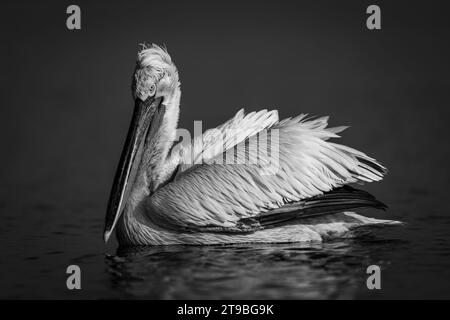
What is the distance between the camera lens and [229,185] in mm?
7680

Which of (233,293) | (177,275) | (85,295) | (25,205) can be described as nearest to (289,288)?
(233,293)

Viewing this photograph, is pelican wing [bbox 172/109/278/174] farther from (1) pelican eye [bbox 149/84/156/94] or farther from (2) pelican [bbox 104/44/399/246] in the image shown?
(1) pelican eye [bbox 149/84/156/94]

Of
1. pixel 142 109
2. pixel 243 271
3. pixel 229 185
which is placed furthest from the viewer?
pixel 142 109

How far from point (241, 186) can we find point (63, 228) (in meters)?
2.46

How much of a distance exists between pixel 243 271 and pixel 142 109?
85.6 inches

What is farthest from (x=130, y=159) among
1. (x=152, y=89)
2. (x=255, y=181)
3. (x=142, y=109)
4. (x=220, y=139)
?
(x=255, y=181)

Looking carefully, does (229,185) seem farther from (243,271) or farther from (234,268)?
(243,271)

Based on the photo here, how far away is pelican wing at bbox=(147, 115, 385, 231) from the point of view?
755 cm

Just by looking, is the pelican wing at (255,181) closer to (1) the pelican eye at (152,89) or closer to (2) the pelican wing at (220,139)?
(2) the pelican wing at (220,139)

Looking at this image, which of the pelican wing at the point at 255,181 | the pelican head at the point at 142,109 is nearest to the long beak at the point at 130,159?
the pelican head at the point at 142,109

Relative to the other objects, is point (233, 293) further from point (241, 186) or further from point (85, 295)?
point (241, 186)

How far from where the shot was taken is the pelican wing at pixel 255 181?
Answer: 7555 mm

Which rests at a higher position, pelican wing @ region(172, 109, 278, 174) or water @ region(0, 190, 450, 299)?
pelican wing @ region(172, 109, 278, 174)

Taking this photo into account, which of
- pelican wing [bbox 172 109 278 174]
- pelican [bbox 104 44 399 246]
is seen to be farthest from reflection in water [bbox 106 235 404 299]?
pelican wing [bbox 172 109 278 174]
